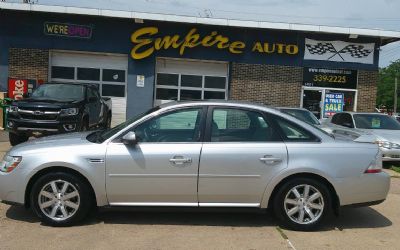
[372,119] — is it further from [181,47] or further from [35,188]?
[35,188]

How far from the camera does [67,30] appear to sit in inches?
734

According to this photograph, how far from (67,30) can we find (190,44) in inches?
190

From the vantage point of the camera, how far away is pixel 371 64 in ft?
66.6

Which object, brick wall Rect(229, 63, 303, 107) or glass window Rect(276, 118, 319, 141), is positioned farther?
brick wall Rect(229, 63, 303, 107)

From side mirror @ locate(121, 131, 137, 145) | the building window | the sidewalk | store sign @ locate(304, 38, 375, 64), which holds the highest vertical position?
store sign @ locate(304, 38, 375, 64)

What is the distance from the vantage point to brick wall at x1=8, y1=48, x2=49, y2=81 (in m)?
18.5

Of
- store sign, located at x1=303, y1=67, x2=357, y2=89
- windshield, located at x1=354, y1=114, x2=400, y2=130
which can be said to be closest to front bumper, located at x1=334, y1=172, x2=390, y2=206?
windshield, located at x1=354, y1=114, x2=400, y2=130

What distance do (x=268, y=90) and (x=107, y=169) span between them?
14572mm

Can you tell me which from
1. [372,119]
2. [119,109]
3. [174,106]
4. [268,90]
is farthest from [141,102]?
[174,106]

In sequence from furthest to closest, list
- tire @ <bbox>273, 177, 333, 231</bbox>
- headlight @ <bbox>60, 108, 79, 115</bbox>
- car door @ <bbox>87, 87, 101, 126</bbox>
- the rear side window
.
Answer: car door @ <bbox>87, 87, 101, 126</bbox> < headlight @ <bbox>60, 108, 79, 115</bbox> < the rear side window < tire @ <bbox>273, 177, 333, 231</bbox>

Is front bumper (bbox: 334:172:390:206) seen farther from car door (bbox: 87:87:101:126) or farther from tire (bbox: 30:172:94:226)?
car door (bbox: 87:87:101:126)

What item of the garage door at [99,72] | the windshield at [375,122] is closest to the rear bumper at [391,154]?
the windshield at [375,122]

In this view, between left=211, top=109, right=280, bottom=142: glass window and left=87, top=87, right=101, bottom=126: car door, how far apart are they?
774cm

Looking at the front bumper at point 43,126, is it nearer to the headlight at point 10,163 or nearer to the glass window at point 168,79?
the headlight at point 10,163
